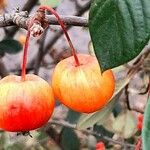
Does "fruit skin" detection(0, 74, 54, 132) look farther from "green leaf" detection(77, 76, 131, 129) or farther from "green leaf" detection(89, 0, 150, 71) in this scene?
"green leaf" detection(77, 76, 131, 129)

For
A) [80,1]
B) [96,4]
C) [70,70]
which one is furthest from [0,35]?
[96,4]

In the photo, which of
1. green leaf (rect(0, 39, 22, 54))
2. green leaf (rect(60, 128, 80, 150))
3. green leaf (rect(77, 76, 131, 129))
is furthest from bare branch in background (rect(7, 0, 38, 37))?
green leaf (rect(77, 76, 131, 129))

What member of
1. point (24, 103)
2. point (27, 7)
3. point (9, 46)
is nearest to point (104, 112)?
point (9, 46)

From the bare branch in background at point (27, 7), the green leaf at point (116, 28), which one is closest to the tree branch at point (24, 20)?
the green leaf at point (116, 28)

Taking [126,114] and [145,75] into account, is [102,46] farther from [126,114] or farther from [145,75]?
[145,75]

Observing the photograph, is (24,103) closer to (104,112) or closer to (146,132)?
(146,132)
